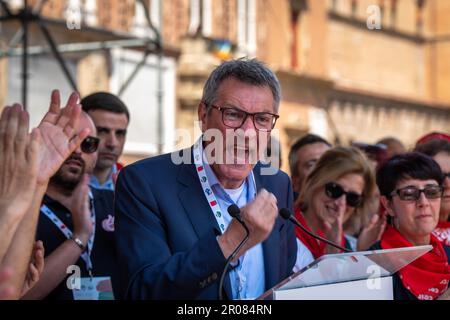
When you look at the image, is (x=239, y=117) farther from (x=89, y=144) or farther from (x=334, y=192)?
(x=334, y=192)

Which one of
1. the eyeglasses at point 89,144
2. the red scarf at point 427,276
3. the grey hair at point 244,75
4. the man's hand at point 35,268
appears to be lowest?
the red scarf at point 427,276

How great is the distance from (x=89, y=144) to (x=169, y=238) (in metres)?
1.60

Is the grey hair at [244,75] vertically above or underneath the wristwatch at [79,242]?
above

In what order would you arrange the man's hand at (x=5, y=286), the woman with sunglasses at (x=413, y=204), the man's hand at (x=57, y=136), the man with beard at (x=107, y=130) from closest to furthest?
the man's hand at (x=5, y=286), the man's hand at (x=57, y=136), the woman with sunglasses at (x=413, y=204), the man with beard at (x=107, y=130)

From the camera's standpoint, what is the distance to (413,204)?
380 cm

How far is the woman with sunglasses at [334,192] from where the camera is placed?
4.58 metres

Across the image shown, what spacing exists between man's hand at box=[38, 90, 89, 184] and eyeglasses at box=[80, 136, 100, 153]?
1777 mm

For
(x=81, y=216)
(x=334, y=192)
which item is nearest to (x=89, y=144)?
(x=81, y=216)

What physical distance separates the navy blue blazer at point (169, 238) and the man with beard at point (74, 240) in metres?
0.93

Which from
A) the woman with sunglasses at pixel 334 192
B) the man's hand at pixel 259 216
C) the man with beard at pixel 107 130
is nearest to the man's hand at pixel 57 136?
the man's hand at pixel 259 216

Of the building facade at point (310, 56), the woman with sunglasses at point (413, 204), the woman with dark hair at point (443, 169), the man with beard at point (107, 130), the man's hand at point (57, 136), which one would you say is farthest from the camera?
the building facade at point (310, 56)

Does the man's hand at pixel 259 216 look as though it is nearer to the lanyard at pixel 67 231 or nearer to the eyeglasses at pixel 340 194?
the lanyard at pixel 67 231

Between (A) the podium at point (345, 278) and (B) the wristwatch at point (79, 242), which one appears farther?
(B) the wristwatch at point (79, 242)
